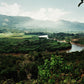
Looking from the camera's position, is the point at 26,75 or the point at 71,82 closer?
the point at 71,82

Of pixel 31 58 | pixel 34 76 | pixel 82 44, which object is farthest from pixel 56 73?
pixel 82 44

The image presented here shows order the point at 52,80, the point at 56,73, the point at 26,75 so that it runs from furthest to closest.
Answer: the point at 26,75, the point at 56,73, the point at 52,80

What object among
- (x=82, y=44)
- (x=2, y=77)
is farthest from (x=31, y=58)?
(x=82, y=44)

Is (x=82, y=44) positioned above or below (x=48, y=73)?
below

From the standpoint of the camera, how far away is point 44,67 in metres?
14.5

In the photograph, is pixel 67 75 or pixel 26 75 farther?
pixel 26 75

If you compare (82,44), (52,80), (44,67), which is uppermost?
(44,67)

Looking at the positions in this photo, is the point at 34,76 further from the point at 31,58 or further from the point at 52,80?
the point at 52,80

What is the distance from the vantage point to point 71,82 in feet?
45.3

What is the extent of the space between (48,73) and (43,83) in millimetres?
2032

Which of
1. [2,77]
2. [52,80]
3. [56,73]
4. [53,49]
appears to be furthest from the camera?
[53,49]

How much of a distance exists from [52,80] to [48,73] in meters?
0.90

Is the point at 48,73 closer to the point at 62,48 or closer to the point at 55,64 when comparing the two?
the point at 55,64

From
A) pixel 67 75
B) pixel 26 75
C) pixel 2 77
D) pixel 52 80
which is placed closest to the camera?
pixel 52 80
